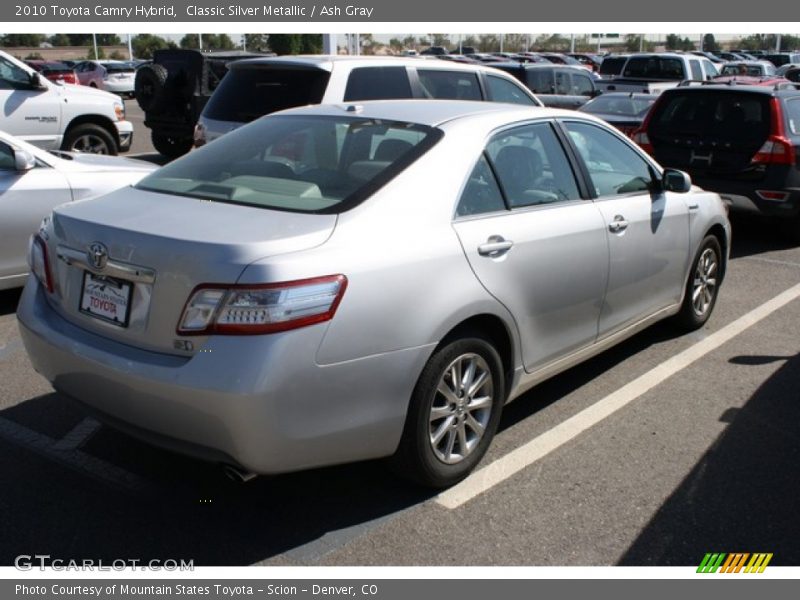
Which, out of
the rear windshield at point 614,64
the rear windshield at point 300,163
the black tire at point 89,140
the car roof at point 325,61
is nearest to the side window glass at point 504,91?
the car roof at point 325,61

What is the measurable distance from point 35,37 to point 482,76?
80.0m

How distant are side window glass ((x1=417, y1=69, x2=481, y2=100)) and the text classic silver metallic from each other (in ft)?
13.2

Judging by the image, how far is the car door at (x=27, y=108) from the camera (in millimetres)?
10641

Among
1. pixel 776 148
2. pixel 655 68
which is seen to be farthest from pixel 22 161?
pixel 655 68

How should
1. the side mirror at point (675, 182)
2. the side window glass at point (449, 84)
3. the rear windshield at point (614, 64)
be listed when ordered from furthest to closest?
the rear windshield at point (614, 64) → the side window glass at point (449, 84) → the side mirror at point (675, 182)

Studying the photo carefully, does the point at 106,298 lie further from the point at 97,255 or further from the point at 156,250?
the point at 156,250

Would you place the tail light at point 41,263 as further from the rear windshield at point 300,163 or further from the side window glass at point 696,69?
the side window glass at point 696,69

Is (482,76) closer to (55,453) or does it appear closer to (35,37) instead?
(55,453)

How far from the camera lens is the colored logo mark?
3293 millimetres

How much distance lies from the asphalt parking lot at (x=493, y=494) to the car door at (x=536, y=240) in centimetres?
52

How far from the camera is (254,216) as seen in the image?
3.46m

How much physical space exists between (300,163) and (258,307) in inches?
48.1

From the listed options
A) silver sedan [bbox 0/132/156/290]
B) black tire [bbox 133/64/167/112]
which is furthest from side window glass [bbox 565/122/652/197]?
black tire [bbox 133/64/167/112]

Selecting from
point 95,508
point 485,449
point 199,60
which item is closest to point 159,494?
point 95,508
